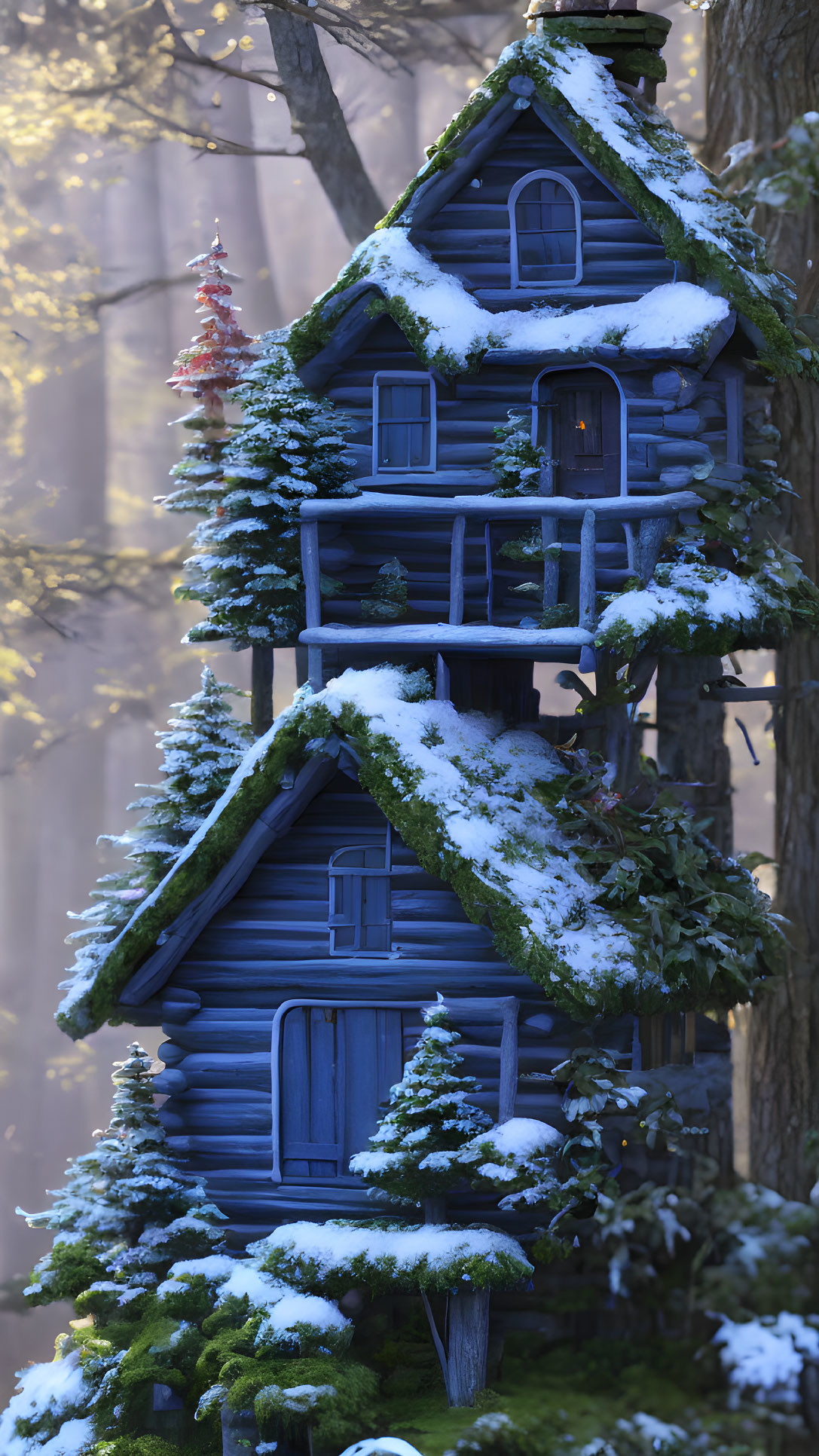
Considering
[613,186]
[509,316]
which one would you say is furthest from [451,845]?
[613,186]

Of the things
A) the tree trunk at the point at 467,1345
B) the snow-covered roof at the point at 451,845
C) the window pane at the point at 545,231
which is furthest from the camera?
the window pane at the point at 545,231

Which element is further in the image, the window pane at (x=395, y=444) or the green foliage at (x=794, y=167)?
the window pane at (x=395, y=444)

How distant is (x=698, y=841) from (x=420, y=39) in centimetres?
1288

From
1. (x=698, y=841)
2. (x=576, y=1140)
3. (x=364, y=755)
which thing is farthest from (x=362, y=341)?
(x=576, y=1140)

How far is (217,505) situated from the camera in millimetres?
10273

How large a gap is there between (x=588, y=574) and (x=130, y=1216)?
19.7ft

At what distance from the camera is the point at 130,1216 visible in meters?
9.00

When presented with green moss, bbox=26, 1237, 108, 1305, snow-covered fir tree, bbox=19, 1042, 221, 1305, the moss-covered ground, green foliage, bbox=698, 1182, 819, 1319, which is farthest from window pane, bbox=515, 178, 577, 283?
green moss, bbox=26, 1237, 108, 1305

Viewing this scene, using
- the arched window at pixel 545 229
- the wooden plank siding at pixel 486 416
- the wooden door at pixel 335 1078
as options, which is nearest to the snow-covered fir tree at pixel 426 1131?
the wooden door at pixel 335 1078

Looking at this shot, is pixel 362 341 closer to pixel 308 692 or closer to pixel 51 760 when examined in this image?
pixel 308 692

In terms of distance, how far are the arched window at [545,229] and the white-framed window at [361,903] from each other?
4.74 meters

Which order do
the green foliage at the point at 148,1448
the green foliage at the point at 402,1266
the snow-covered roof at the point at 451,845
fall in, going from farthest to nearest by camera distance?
the green foliage at the point at 148,1448, the snow-covered roof at the point at 451,845, the green foliage at the point at 402,1266

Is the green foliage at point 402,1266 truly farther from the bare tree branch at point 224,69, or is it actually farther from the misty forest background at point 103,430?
the bare tree branch at point 224,69

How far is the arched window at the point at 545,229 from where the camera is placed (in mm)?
9336
